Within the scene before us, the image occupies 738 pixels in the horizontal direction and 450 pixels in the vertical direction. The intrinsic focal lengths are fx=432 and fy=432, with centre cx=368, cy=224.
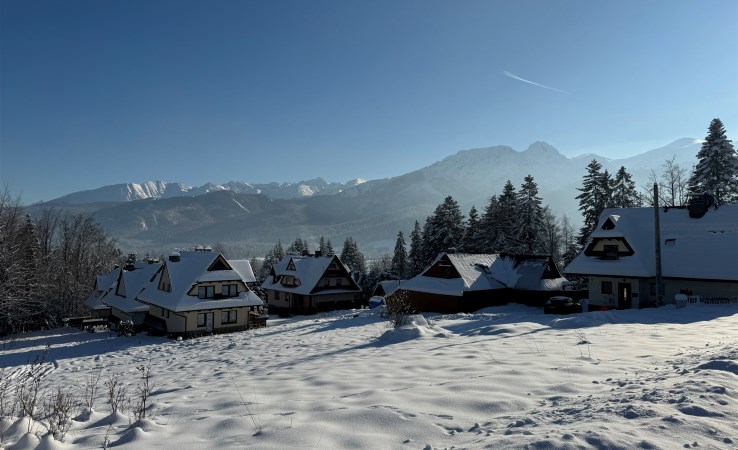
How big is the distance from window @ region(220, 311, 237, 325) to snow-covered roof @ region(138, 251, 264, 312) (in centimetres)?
133

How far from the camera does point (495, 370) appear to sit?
392 inches

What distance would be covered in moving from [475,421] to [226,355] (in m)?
17.4

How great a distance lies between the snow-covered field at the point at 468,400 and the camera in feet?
18.9

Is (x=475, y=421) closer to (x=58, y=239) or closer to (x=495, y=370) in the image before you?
A: (x=495, y=370)

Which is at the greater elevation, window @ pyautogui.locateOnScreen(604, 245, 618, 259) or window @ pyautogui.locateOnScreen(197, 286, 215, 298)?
window @ pyautogui.locateOnScreen(604, 245, 618, 259)

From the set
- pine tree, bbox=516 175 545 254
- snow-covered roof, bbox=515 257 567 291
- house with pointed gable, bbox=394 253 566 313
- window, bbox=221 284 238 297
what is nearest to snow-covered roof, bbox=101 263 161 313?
window, bbox=221 284 238 297

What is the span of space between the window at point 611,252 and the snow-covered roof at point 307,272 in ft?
95.4

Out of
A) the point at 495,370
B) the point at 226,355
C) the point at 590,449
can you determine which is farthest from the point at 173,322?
the point at 590,449

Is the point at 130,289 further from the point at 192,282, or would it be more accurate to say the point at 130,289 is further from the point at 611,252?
the point at 611,252

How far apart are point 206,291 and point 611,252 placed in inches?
1349

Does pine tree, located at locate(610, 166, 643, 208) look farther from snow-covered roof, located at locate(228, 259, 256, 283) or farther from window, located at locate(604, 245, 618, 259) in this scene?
snow-covered roof, located at locate(228, 259, 256, 283)

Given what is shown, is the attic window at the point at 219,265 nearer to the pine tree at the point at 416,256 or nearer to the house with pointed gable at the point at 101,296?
the house with pointed gable at the point at 101,296

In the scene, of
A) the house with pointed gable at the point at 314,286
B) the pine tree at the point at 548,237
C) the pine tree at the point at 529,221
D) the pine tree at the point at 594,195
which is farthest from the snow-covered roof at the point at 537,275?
the house with pointed gable at the point at 314,286

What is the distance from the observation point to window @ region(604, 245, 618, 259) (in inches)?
1382
